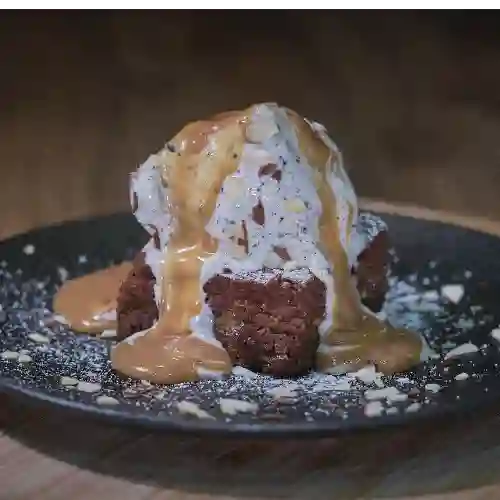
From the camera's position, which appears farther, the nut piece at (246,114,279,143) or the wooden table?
the nut piece at (246,114,279,143)

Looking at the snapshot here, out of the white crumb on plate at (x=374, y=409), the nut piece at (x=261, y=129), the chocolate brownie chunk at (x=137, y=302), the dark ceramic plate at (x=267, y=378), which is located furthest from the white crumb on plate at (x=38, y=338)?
the white crumb on plate at (x=374, y=409)

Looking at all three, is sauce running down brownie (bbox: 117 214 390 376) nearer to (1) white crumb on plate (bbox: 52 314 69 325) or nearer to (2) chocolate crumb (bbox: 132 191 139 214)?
(2) chocolate crumb (bbox: 132 191 139 214)

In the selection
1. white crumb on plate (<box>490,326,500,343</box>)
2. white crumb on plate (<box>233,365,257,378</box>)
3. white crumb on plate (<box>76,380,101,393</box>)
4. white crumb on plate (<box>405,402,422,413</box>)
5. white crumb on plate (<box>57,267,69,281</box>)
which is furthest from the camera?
white crumb on plate (<box>57,267,69,281</box>)

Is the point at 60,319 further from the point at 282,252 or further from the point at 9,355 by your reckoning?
the point at 282,252

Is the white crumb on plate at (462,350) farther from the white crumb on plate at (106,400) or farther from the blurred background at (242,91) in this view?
the blurred background at (242,91)

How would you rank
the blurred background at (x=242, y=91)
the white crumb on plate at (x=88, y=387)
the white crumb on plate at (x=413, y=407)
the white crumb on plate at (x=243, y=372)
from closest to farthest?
1. the white crumb on plate at (x=413, y=407)
2. the white crumb on plate at (x=88, y=387)
3. the white crumb on plate at (x=243, y=372)
4. the blurred background at (x=242, y=91)

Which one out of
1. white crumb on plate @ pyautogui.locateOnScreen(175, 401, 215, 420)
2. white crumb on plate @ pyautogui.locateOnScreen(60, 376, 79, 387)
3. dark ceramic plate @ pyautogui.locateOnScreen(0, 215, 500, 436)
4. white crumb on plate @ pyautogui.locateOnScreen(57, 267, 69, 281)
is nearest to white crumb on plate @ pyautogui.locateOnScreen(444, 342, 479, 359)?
dark ceramic plate @ pyautogui.locateOnScreen(0, 215, 500, 436)
